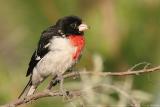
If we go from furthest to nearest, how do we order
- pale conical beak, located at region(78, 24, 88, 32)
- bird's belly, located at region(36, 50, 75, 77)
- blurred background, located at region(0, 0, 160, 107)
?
blurred background, located at region(0, 0, 160, 107) → pale conical beak, located at region(78, 24, 88, 32) → bird's belly, located at region(36, 50, 75, 77)

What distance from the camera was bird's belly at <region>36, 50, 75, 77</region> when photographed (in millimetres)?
5707

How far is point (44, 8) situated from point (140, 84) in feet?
3.53

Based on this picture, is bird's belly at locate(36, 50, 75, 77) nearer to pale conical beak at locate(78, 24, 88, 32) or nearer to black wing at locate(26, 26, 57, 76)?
black wing at locate(26, 26, 57, 76)

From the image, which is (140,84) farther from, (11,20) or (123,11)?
(11,20)

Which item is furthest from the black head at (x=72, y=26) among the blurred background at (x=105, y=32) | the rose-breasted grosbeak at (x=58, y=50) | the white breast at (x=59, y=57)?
the blurred background at (x=105, y=32)

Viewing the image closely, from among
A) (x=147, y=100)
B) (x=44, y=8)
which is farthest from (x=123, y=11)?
(x=147, y=100)

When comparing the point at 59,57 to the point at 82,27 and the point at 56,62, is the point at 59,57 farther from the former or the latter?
the point at 82,27

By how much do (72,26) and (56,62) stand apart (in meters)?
0.31

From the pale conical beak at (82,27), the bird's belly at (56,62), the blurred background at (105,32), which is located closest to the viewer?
the bird's belly at (56,62)

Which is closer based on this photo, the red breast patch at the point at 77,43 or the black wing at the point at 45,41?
the red breast patch at the point at 77,43

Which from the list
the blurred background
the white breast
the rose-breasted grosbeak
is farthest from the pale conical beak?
the blurred background

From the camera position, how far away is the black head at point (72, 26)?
233 inches

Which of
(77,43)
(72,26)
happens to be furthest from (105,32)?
(77,43)

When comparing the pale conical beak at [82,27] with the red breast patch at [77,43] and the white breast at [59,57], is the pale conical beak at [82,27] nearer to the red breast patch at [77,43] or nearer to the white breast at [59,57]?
the red breast patch at [77,43]
